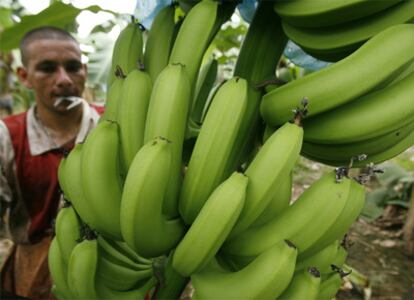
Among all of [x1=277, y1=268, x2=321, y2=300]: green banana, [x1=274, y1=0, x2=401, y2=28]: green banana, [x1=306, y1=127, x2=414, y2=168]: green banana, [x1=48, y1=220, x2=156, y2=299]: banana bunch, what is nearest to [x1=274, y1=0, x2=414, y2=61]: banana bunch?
→ [x1=274, y1=0, x2=401, y2=28]: green banana

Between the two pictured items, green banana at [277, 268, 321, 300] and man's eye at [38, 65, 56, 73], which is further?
man's eye at [38, 65, 56, 73]

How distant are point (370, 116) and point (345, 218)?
0.18m

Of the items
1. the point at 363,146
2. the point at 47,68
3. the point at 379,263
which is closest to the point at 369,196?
the point at 379,263

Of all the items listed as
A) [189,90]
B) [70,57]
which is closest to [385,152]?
[189,90]

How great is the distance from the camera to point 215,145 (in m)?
0.72

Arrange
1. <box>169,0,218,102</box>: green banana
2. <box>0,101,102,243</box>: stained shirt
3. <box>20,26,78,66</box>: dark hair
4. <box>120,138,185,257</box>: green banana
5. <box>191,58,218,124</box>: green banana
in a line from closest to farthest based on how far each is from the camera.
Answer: <box>120,138,185,257</box>: green banana
<box>169,0,218,102</box>: green banana
<box>191,58,218,124</box>: green banana
<box>0,101,102,243</box>: stained shirt
<box>20,26,78,66</box>: dark hair

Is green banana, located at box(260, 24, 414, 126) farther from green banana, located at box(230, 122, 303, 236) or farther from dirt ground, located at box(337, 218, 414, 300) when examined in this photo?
dirt ground, located at box(337, 218, 414, 300)

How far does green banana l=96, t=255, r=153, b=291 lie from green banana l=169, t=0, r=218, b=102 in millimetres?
413

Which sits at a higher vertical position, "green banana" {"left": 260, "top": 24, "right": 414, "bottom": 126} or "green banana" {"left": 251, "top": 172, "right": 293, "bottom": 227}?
"green banana" {"left": 260, "top": 24, "right": 414, "bottom": 126}

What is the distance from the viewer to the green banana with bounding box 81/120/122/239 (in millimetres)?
749

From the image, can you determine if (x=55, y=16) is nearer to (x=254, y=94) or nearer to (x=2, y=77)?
(x=254, y=94)

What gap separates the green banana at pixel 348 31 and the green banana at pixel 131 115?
1.03 feet

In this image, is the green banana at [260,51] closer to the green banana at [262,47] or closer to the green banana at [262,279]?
the green banana at [262,47]

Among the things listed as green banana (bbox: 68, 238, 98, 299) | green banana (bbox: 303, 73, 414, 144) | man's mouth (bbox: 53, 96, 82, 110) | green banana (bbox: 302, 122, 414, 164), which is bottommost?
man's mouth (bbox: 53, 96, 82, 110)
